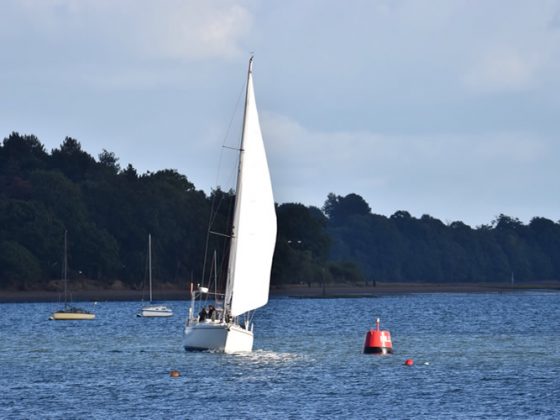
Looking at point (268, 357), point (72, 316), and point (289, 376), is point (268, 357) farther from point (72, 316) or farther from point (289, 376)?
point (72, 316)

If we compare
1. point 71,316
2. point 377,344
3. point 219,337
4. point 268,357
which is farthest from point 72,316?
point 219,337

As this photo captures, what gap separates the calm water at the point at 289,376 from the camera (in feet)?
203

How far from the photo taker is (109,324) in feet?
463

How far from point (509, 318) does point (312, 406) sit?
9264 centimetres

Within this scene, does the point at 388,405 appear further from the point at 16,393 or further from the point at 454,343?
the point at 454,343

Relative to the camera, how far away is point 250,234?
81438 millimetres

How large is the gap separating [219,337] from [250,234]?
602 cm

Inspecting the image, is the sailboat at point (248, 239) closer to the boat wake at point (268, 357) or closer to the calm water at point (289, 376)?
the boat wake at point (268, 357)

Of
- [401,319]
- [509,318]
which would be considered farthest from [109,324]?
[509,318]

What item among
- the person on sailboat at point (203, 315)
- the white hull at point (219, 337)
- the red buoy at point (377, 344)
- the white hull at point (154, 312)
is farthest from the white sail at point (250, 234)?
the white hull at point (154, 312)

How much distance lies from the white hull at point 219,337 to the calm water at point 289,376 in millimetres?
657

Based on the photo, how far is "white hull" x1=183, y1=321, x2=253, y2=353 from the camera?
8150 cm

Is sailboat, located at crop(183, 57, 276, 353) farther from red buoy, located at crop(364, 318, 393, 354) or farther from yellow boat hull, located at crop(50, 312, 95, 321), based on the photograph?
yellow boat hull, located at crop(50, 312, 95, 321)

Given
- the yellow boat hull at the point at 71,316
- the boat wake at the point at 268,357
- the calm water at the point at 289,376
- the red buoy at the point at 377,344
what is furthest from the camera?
the yellow boat hull at the point at 71,316
